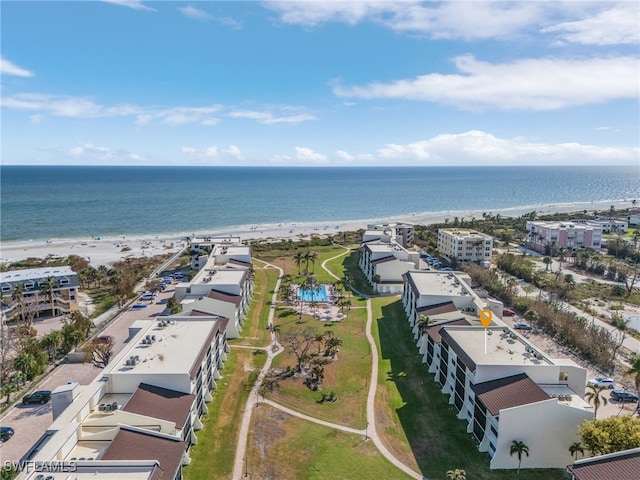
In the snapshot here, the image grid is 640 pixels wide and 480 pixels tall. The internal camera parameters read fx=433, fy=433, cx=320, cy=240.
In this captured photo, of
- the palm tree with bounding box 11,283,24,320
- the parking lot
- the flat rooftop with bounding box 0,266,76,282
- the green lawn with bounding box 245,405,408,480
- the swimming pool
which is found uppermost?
the flat rooftop with bounding box 0,266,76,282

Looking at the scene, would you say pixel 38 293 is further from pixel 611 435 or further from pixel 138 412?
pixel 611 435

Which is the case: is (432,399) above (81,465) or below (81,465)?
below

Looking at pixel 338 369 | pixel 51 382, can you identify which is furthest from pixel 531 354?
pixel 51 382

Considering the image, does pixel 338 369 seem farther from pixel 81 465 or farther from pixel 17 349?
pixel 17 349

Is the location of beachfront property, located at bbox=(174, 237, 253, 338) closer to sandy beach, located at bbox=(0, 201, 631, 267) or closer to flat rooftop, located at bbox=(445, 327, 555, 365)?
flat rooftop, located at bbox=(445, 327, 555, 365)

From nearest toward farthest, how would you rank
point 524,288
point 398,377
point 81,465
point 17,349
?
point 81,465 → point 398,377 → point 17,349 → point 524,288

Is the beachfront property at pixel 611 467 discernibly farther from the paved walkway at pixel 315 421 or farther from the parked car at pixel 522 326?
the parked car at pixel 522 326

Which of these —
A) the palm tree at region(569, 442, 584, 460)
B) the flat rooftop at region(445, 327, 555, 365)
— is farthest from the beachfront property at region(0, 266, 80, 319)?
the palm tree at region(569, 442, 584, 460)
